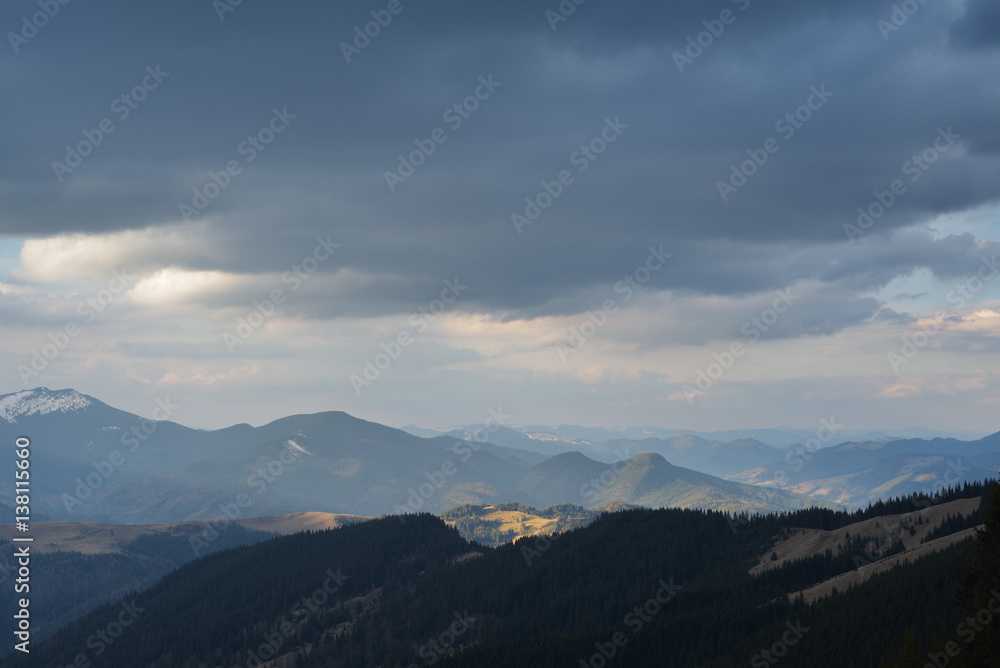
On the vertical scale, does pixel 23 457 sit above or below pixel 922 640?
above

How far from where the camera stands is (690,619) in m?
176

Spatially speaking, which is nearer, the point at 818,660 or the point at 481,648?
the point at 818,660

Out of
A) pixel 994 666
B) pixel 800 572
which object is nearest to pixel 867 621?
pixel 800 572

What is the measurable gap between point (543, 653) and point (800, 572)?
2823 inches

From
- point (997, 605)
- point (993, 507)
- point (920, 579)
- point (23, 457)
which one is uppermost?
point (23, 457)

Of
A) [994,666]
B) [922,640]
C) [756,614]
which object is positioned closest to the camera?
[994,666]

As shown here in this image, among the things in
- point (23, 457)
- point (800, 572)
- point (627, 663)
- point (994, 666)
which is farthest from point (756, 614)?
point (23, 457)

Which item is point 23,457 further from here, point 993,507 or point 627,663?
point 993,507

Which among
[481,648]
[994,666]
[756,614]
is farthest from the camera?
[481,648]

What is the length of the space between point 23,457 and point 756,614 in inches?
7207

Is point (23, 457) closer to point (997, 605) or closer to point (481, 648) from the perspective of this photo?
point (481, 648)

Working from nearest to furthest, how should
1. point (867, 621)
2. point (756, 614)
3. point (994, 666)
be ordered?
point (994, 666)
point (867, 621)
point (756, 614)

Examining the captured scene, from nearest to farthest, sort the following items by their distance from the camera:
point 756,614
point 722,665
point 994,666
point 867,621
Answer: point 994,666 < point 867,621 < point 722,665 < point 756,614

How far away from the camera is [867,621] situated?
134 meters
